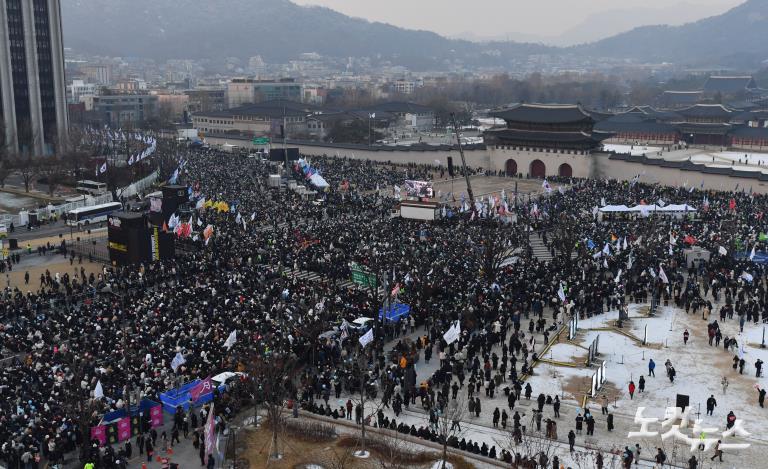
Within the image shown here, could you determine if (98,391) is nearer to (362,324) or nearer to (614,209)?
(362,324)

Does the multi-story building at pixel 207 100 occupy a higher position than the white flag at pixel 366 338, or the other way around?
the multi-story building at pixel 207 100

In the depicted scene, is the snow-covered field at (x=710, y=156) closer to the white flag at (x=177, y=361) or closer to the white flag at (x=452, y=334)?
the white flag at (x=452, y=334)

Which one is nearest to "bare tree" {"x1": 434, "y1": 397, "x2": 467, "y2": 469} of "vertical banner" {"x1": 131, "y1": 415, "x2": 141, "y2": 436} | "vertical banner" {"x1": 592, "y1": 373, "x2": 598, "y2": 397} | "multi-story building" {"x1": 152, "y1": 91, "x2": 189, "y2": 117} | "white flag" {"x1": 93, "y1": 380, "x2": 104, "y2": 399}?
"vertical banner" {"x1": 592, "y1": 373, "x2": 598, "y2": 397}

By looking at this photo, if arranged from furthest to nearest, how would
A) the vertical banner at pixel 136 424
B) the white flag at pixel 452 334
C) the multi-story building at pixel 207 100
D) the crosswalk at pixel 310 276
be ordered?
the multi-story building at pixel 207 100 → the crosswalk at pixel 310 276 → the white flag at pixel 452 334 → the vertical banner at pixel 136 424

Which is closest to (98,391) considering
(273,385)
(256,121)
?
(273,385)

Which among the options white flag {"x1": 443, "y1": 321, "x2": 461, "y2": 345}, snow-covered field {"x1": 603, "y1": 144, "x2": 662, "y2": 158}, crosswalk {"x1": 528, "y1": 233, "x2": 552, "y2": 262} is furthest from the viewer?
snow-covered field {"x1": 603, "y1": 144, "x2": 662, "y2": 158}

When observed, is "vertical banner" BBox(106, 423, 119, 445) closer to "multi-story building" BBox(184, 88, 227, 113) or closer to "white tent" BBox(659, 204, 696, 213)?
"white tent" BBox(659, 204, 696, 213)

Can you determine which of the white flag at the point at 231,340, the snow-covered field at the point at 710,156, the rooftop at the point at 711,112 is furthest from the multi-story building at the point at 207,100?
the white flag at the point at 231,340
